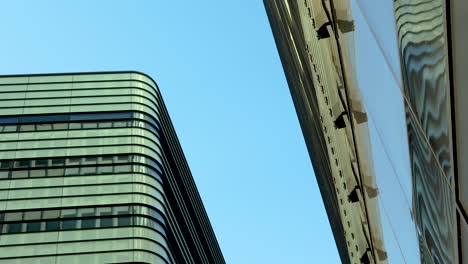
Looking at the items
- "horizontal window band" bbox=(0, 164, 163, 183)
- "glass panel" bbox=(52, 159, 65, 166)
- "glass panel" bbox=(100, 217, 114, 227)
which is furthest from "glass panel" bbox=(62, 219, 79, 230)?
"glass panel" bbox=(52, 159, 65, 166)

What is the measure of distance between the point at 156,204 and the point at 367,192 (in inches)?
1419

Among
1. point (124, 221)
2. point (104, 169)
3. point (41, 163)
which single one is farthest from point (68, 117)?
point (124, 221)

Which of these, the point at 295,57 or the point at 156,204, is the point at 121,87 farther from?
the point at 295,57

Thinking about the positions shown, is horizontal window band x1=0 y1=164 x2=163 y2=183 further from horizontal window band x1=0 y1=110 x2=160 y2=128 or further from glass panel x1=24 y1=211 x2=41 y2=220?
horizontal window band x1=0 y1=110 x2=160 y2=128

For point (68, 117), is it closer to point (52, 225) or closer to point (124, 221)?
point (52, 225)

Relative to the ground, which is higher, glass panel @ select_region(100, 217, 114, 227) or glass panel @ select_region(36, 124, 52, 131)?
glass panel @ select_region(36, 124, 52, 131)

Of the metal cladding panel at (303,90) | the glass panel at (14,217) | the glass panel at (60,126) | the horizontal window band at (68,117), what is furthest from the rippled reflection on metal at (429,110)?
the glass panel at (60,126)

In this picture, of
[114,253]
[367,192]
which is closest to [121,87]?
Answer: [114,253]

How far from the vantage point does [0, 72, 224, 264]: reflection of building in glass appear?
42.2m

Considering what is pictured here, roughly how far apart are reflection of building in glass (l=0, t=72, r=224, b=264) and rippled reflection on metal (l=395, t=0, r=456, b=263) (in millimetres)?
37830

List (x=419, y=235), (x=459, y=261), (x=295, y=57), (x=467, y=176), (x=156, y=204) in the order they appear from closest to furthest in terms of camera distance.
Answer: (x=467, y=176) → (x=459, y=261) → (x=419, y=235) → (x=295, y=57) → (x=156, y=204)

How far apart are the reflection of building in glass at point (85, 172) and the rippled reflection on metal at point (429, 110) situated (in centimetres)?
3783

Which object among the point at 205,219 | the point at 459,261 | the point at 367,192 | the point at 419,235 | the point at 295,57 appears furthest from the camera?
the point at 205,219

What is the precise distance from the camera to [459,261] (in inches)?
144
